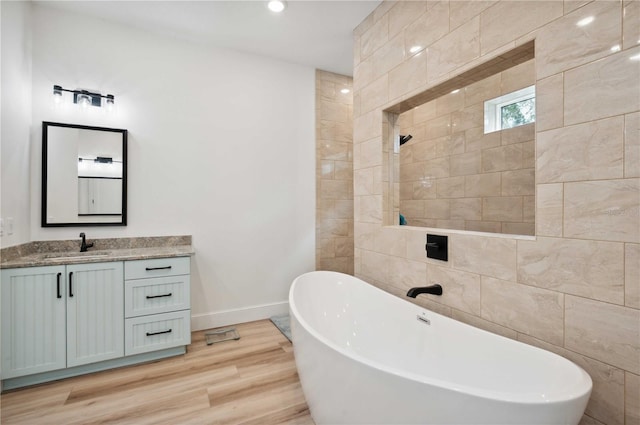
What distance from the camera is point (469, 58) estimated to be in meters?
1.63

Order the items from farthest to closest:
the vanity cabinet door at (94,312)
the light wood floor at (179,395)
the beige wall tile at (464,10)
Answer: the vanity cabinet door at (94,312) < the light wood floor at (179,395) < the beige wall tile at (464,10)

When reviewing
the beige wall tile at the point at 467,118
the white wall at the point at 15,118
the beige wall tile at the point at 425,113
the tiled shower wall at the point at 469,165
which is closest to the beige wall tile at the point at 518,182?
the tiled shower wall at the point at 469,165

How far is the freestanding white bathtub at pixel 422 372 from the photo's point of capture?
0.88 meters

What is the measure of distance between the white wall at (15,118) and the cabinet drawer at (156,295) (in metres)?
0.85

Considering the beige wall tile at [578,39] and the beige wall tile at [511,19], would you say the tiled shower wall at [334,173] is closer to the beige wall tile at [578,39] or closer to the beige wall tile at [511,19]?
the beige wall tile at [511,19]

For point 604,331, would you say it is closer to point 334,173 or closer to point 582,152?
point 582,152

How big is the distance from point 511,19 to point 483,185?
158 centimetres

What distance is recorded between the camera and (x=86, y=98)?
7.86ft

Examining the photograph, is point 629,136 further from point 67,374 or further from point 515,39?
point 67,374

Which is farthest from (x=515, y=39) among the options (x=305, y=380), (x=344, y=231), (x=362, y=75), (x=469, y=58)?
(x=344, y=231)

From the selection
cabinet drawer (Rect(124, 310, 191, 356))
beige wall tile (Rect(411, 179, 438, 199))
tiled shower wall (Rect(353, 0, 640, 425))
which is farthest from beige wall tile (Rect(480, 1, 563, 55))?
cabinet drawer (Rect(124, 310, 191, 356))

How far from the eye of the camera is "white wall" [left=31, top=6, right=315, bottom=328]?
2.41 meters

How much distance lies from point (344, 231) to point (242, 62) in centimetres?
224

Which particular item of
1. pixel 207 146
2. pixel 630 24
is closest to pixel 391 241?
pixel 630 24
